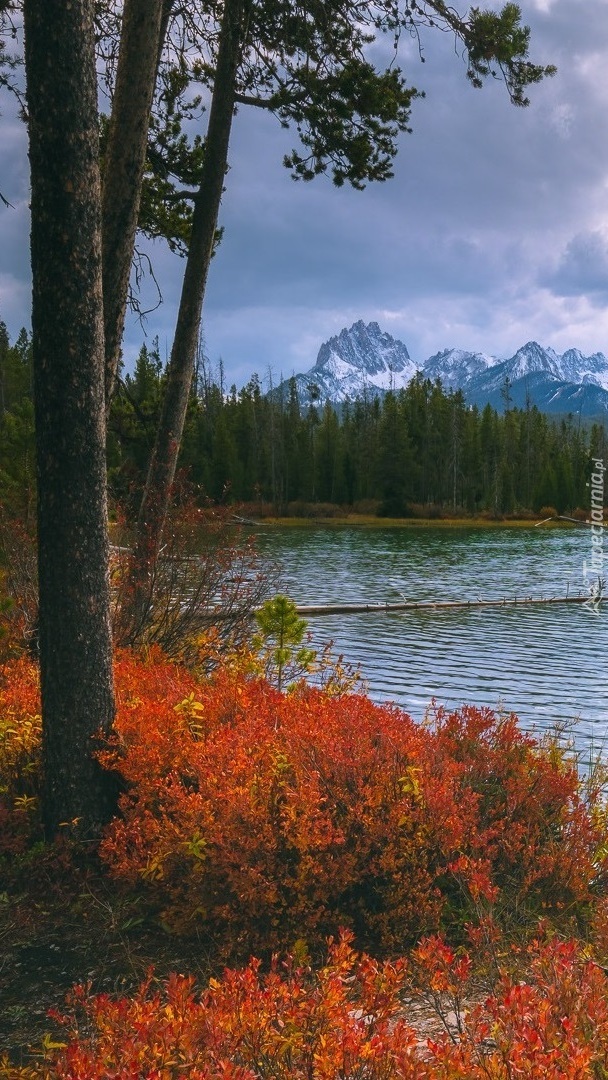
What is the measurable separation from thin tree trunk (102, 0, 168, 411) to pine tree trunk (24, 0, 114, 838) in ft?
5.38

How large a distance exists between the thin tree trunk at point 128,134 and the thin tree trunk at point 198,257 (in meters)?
2.97

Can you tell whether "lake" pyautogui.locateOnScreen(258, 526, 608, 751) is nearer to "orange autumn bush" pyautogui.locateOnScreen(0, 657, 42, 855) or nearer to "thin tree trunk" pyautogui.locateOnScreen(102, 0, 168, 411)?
"orange autumn bush" pyautogui.locateOnScreen(0, 657, 42, 855)

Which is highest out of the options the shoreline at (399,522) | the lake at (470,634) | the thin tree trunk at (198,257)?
the thin tree trunk at (198,257)

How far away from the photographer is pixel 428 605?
75.0ft

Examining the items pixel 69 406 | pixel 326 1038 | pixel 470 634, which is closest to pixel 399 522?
pixel 470 634

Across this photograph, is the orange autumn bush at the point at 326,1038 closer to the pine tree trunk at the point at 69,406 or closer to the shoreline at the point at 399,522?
the pine tree trunk at the point at 69,406

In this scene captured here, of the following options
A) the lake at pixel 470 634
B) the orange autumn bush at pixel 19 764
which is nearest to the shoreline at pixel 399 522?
the lake at pixel 470 634

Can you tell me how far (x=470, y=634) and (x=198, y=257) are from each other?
1167 cm

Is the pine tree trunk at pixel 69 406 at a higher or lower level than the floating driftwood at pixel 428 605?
higher

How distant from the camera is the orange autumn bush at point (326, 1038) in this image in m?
2.04

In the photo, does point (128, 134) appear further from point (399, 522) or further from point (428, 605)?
point (399, 522)

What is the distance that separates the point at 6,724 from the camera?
5168mm

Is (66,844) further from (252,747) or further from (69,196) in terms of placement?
(69,196)

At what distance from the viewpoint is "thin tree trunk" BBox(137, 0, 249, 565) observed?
916cm
